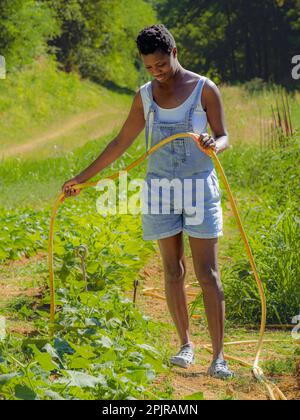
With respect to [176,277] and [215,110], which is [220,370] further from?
[215,110]

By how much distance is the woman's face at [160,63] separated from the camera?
4.62 m

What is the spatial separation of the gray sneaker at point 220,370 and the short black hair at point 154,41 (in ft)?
4.98

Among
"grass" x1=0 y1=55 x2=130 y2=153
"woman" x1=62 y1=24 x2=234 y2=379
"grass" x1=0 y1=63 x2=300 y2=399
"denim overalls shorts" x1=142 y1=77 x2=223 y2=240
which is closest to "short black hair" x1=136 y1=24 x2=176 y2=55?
"woman" x1=62 y1=24 x2=234 y2=379

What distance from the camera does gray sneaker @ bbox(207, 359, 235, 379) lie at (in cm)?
483

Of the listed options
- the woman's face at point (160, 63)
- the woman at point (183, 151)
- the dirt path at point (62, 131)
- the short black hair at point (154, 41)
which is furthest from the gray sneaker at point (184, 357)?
the dirt path at point (62, 131)

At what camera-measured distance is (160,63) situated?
4648mm

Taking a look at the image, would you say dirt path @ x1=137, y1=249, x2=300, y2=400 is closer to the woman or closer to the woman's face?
the woman

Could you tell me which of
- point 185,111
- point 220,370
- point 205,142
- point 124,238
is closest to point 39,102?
point 124,238

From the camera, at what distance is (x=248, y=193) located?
11836mm

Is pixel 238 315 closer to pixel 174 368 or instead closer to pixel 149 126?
pixel 174 368

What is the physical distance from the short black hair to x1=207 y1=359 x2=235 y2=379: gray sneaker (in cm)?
152

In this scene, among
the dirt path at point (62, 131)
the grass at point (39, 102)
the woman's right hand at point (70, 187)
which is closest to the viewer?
the woman's right hand at point (70, 187)

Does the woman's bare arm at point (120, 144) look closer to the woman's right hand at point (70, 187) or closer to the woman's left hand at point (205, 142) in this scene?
the woman's right hand at point (70, 187)

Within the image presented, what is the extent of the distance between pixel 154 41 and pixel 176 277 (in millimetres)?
1208
